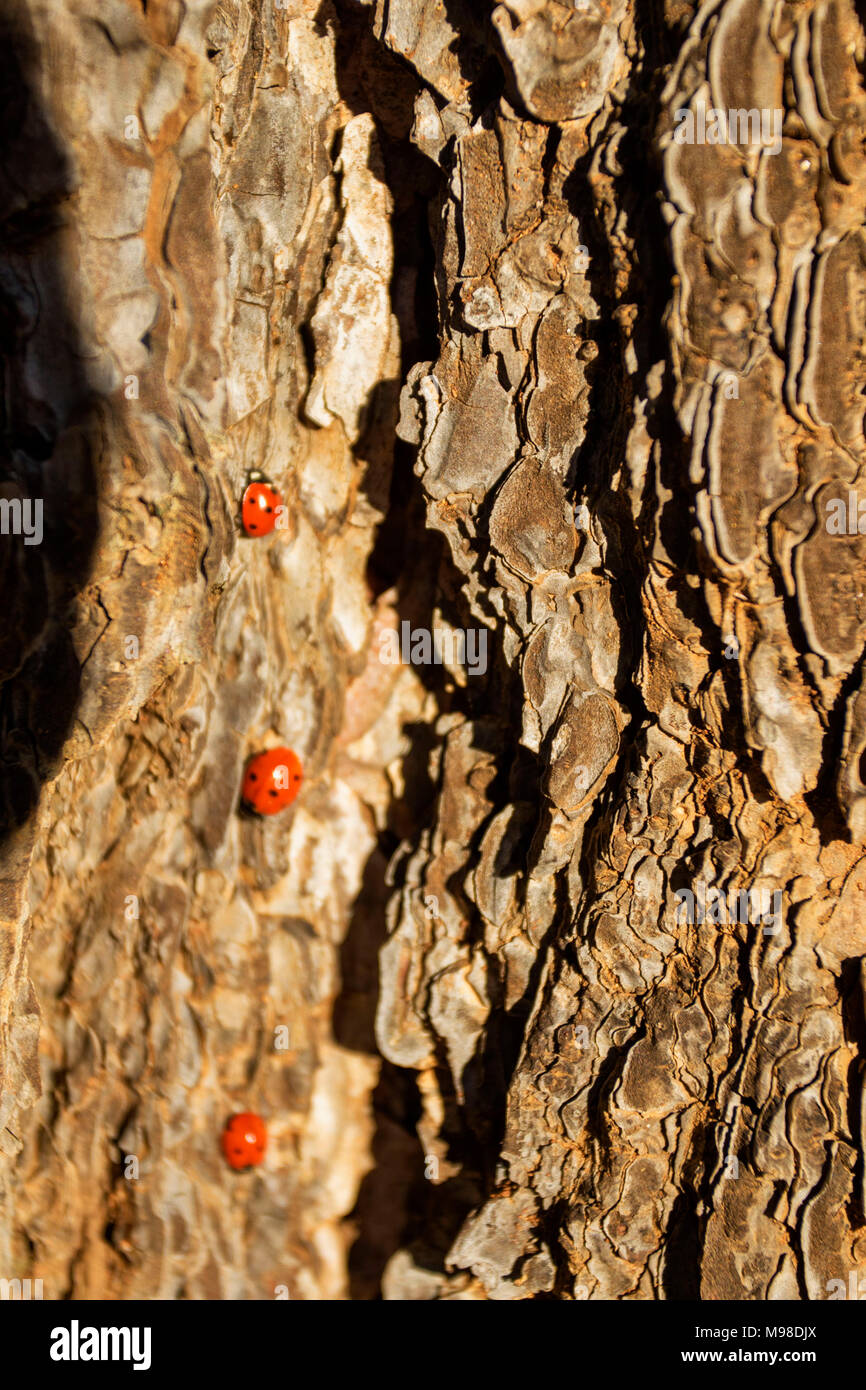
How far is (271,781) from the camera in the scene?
148 cm

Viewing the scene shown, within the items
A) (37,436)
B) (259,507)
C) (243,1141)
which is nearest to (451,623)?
(259,507)

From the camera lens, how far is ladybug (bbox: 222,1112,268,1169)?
1.61m

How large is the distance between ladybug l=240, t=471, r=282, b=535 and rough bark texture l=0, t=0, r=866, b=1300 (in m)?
0.03

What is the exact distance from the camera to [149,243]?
1.30m

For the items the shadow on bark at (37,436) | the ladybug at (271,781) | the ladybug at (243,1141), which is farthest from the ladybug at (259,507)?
the ladybug at (243,1141)

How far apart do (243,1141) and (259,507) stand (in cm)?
109

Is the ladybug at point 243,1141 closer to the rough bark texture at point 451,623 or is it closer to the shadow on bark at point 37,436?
the rough bark texture at point 451,623

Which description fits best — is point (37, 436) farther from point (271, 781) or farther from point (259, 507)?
point (271, 781)

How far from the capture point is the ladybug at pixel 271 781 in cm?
148

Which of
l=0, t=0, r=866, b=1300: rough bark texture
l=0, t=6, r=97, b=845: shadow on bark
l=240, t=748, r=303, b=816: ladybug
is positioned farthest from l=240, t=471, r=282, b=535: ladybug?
l=240, t=748, r=303, b=816: ladybug

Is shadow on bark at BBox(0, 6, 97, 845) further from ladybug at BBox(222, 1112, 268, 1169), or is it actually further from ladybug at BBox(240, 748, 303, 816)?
ladybug at BBox(222, 1112, 268, 1169)

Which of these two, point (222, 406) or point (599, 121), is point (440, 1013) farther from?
point (599, 121)
